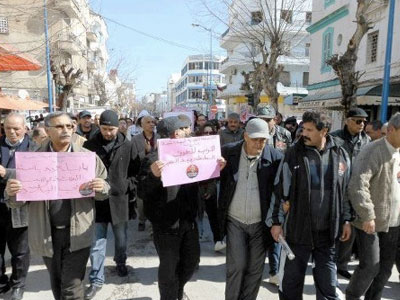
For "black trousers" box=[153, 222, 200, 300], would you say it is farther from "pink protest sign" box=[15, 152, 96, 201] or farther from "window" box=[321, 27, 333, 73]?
"window" box=[321, 27, 333, 73]

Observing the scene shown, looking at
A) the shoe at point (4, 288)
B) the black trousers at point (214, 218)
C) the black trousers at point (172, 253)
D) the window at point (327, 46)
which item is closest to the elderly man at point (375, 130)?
the black trousers at point (214, 218)

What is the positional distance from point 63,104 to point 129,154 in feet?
48.5

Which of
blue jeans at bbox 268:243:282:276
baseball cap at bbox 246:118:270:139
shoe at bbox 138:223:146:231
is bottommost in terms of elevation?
shoe at bbox 138:223:146:231

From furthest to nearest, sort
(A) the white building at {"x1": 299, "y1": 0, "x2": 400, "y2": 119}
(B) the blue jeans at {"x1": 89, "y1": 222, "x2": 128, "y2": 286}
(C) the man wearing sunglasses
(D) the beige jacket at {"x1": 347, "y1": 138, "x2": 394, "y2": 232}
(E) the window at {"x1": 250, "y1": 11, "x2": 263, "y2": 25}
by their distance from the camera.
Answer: (E) the window at {"x1": 250, "y1": 11, "x2": 263, "y2": 25} < (A) the white building at {"x1": 299, "y1": 0, "x2": 400, "y2": 119} < (C) the man wearing sunglasses < (B) the blue jeans at {"x1": 89, "y1": 222, "x2": 128, "y2": 286} < (D) the beige jacket at {"x1": 347, "y1": 138, "x2": 394, "y2": 232}

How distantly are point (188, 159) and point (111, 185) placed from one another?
1.38 metres

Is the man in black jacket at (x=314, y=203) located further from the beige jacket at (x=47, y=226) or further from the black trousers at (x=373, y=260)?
the beige jacket at (x=47, y=226)

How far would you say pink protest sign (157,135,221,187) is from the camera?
286cm

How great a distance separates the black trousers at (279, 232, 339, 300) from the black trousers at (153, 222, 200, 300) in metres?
0.85

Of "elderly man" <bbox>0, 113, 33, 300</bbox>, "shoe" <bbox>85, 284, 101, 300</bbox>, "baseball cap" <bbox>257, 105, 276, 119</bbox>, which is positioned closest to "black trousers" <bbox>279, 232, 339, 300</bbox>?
"shoe" <bbox>85, 284, 101, 300</bbox>

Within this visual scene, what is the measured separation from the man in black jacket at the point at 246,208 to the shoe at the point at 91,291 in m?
1.56

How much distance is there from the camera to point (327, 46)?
1786cm

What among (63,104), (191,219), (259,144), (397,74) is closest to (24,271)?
(191,219)

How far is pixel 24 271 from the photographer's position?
373 centimetres

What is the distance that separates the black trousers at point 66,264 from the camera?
284 centimetres
